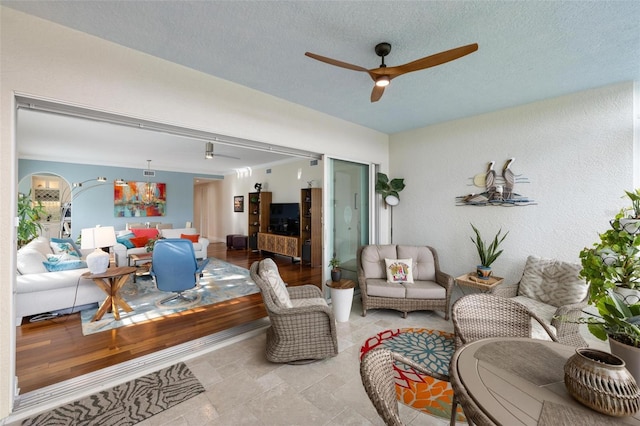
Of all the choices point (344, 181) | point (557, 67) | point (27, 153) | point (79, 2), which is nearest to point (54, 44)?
point (79, 2)

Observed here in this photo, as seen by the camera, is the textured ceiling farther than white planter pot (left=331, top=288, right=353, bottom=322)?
No

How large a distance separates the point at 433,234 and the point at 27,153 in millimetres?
9270

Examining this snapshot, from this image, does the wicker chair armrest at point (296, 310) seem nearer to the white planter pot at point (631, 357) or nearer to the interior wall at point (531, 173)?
the white planter pot at point (631, 357)

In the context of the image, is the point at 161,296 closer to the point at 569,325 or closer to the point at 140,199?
the point at 140,199

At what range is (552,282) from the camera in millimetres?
2934

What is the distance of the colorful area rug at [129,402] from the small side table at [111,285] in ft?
5.30

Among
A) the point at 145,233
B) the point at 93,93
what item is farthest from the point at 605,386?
the point at 145,233

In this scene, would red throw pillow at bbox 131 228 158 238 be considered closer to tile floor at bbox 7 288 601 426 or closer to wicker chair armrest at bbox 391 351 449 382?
tile floor at bbox 7 288 601 426

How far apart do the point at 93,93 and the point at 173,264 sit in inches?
89.1

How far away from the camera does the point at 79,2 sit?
1785 millimetres

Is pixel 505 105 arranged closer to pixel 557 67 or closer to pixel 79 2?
pixel 557 67

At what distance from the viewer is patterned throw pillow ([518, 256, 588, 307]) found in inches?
107

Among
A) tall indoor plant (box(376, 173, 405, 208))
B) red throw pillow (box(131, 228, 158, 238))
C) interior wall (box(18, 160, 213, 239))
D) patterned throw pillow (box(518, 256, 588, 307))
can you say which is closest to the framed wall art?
interior wall (box(18, 160, 213, 239))

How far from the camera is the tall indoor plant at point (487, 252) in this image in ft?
11.2
